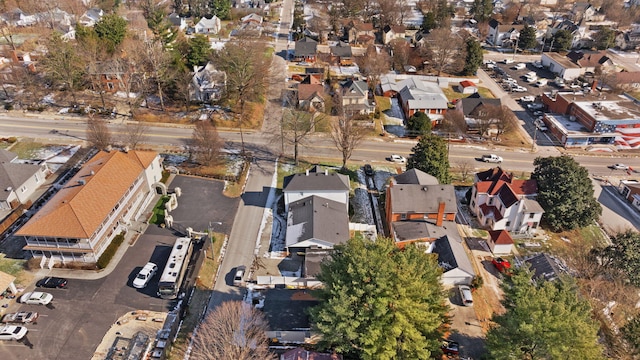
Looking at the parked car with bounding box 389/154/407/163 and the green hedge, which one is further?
the parked car with bounding box 389/154/407/163

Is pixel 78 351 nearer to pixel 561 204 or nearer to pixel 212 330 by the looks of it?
pixel 212 330

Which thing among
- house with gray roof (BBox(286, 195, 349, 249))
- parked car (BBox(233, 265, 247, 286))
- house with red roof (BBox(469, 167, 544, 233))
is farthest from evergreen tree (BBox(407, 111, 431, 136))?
parked car (BBox(233, 265, 247, 286))

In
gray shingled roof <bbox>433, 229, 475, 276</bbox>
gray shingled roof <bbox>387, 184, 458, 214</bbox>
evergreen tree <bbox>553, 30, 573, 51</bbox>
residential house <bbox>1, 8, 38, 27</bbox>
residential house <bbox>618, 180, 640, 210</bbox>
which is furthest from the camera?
residential house <bbox>1, 8, 38, 27</bbox>

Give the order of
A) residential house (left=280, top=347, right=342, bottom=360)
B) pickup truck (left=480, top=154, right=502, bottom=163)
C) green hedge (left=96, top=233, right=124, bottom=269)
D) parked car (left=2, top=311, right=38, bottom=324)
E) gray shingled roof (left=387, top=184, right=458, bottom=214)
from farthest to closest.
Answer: pickup truck (left=480, top=154, right=502, bottom=163)
gray shingled roof (left=387, top=184, right=458, bottom=214)
green hedge (left=96, top=233, right=124, bottom=269)
parked car (left=2, top=311, right=38, bottom=324)
residential house (left=280, top=347, right=342, bottom=360)

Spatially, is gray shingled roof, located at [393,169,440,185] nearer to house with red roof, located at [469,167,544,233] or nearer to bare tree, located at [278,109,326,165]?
house with red roof, located at [469,167,544,233]

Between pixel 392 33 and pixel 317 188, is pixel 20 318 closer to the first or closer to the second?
pixel 317 188

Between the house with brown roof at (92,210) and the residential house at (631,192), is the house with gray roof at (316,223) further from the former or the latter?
the residential house at (631,192)

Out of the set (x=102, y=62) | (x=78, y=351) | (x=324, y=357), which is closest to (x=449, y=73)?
(x=102, y=62)
